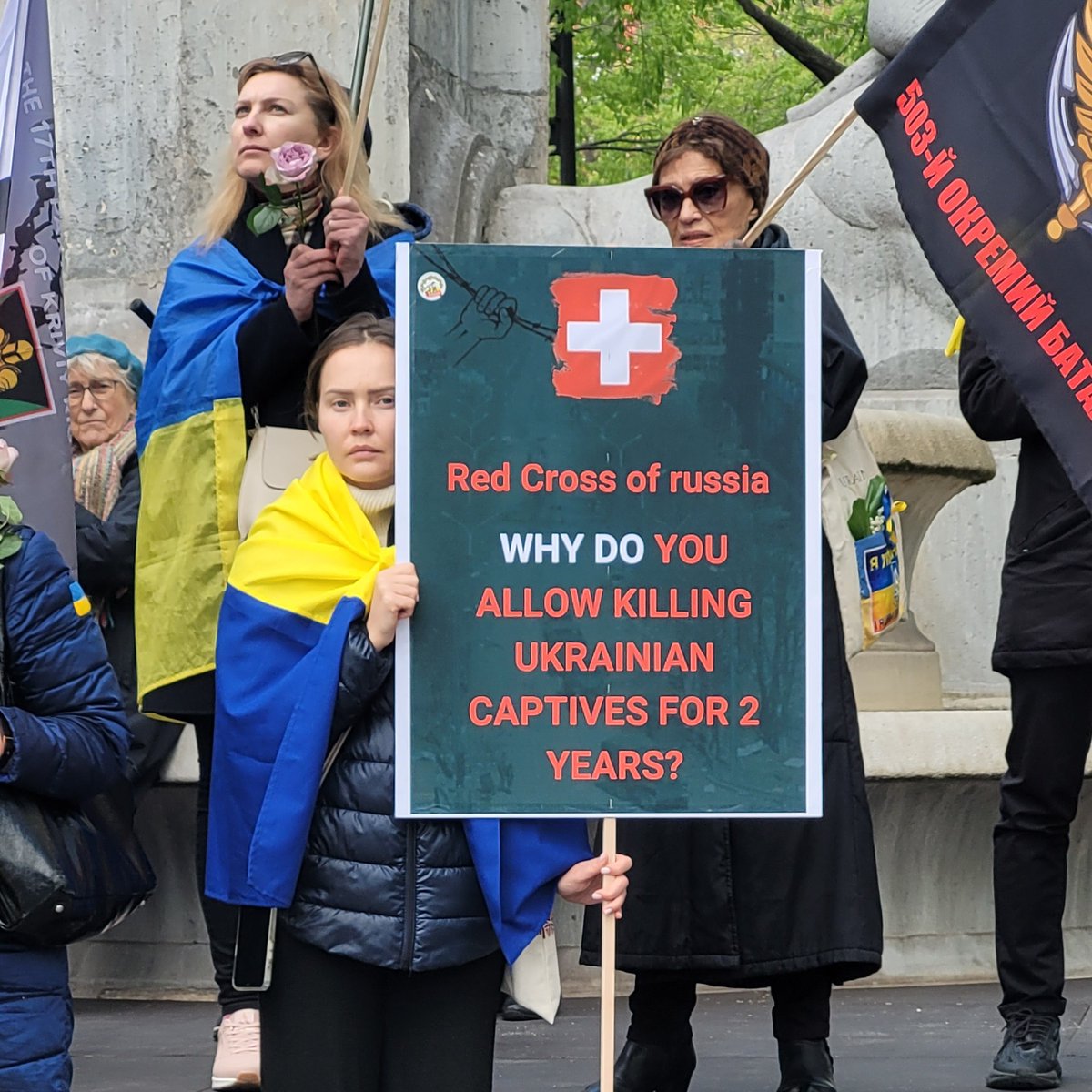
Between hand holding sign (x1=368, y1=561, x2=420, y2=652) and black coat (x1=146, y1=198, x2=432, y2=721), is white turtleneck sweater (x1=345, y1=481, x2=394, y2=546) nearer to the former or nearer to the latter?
hand holding sign (x1=368, y1=561, x2=420, y2=652)

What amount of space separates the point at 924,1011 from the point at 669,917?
1.72 m

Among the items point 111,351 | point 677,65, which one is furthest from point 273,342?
point 677,65

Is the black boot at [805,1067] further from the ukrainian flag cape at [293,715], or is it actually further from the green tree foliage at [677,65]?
the green tree foliage at [677,65]

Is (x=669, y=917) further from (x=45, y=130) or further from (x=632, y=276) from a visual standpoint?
(x=45, y=130)

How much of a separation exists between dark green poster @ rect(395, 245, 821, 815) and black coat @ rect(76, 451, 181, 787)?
2.65m

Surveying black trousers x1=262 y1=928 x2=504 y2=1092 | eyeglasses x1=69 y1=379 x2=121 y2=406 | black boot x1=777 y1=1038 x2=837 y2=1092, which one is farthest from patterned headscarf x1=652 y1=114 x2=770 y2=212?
eyeglasses x1=69 y1=379 x2=121 y2=406

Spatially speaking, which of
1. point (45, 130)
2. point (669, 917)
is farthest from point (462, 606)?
point (45, 130)

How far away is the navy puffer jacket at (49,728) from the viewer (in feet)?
13.1

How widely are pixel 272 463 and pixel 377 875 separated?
1.32m

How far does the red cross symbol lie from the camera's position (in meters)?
3.72

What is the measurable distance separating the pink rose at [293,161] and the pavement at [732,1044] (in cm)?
199

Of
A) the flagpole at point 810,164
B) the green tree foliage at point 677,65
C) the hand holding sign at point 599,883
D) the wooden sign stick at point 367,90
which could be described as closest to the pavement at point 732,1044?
the hand holding sign at point 599,883

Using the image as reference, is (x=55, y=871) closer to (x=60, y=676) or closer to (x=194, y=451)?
(x=60, y=676)

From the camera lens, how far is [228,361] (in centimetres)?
491
